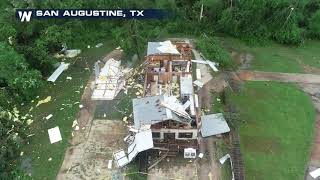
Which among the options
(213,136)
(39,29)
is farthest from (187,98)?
(39,29)

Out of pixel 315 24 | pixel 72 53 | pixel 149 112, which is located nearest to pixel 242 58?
pixel 315 24

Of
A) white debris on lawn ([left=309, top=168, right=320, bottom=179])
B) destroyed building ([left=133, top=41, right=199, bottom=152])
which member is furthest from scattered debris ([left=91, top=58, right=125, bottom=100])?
white debris on lawn ([left=309, top=168, right=320, bottom=179])

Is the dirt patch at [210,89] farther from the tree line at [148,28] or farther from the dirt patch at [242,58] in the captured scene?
the dirt patch at [242,58]

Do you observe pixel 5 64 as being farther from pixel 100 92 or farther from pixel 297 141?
pixel 297 141

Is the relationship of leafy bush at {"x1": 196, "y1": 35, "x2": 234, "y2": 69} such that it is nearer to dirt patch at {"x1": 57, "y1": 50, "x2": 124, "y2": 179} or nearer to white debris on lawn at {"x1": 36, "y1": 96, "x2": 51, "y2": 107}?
dirt patch at {"x1": 57, "y1": 50, "x2": 124, "y2": 179}

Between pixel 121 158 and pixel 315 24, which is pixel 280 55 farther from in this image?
pixel 121 158

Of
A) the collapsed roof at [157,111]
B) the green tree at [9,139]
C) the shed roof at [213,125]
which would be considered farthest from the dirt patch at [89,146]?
the shed roof at [213,125]
